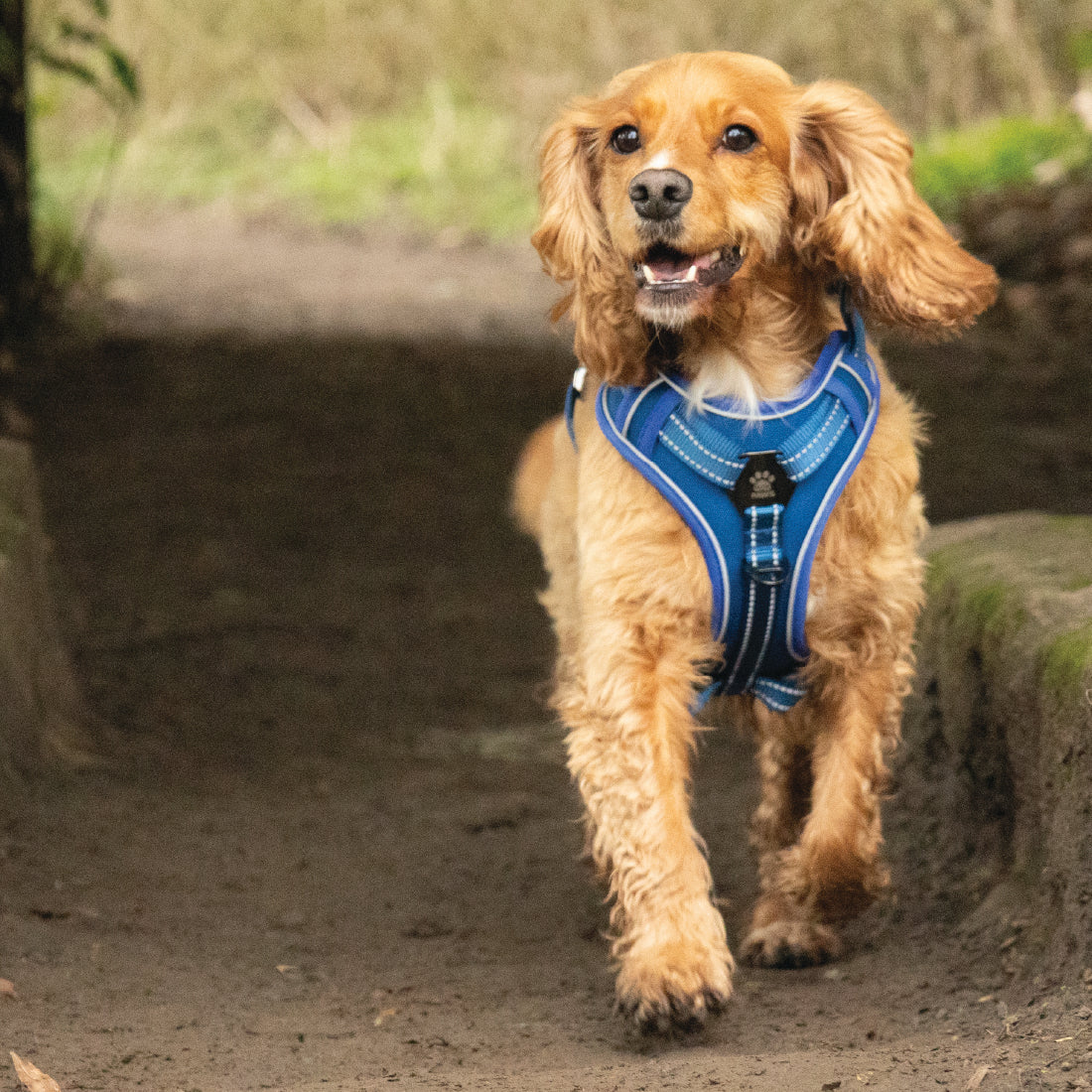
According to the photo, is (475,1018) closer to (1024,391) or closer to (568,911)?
(568,911)

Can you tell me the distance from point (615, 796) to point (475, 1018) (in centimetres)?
49

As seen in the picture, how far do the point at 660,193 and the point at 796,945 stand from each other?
1.57 m

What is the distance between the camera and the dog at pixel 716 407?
2.79m

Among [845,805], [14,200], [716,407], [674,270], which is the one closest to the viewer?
[674,270]

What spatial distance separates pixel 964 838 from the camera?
3441 mm

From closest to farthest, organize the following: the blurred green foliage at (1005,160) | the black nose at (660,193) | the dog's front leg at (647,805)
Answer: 1. the black nose at (660,193)
2. the dog's front leg at (647,805)
3. the blurred green foliage at (1005,160)

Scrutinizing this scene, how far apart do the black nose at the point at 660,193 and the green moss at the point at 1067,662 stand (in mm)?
1071

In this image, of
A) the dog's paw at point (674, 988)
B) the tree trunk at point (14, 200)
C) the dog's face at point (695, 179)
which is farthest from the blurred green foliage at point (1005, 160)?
the dog's paw at point (674, 988)

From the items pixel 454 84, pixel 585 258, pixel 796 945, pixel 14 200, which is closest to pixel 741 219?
pixel 585 258

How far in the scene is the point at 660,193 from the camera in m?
2.64

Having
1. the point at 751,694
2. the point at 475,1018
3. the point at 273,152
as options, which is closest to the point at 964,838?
the point at 751,694

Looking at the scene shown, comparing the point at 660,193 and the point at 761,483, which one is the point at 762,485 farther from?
the point at 660,193

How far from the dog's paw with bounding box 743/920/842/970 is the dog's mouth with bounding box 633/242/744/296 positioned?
1346mm

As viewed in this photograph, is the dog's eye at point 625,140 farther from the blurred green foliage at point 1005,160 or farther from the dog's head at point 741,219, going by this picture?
the blurred green foliage at point 1005,160
